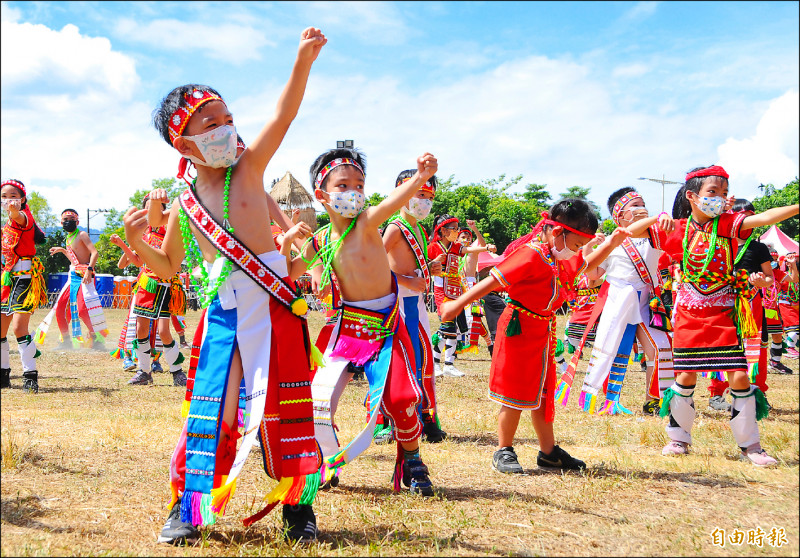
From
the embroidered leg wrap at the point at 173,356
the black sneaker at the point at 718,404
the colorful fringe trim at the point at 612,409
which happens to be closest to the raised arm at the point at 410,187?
the colorful fringe trim at the point at 612,409

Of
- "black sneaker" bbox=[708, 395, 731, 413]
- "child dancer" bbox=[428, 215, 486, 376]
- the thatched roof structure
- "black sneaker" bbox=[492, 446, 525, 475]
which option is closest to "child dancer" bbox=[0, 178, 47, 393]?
"child dancer" bbox=[428, 215, 486, 376]

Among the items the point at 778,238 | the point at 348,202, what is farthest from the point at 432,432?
the point at 778,238

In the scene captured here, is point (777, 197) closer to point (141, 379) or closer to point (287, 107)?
point (287, 107)

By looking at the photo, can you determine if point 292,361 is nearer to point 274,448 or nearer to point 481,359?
point 274,448

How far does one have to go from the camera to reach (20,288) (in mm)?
8094

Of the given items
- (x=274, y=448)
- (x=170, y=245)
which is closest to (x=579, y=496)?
(x=274, y=448)

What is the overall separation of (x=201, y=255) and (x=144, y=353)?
6.07 m

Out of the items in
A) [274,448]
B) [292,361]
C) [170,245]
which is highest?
[170,245]

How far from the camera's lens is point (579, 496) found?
4008mm

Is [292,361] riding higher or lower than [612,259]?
lower

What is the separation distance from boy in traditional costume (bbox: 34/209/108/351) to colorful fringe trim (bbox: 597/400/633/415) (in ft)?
22.8

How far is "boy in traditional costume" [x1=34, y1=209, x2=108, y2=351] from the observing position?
9.85 m

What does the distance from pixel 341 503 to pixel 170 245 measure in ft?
5.57

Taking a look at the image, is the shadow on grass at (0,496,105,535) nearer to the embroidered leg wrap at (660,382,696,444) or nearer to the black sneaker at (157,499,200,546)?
the black sneaker at (157,499,200,546)
